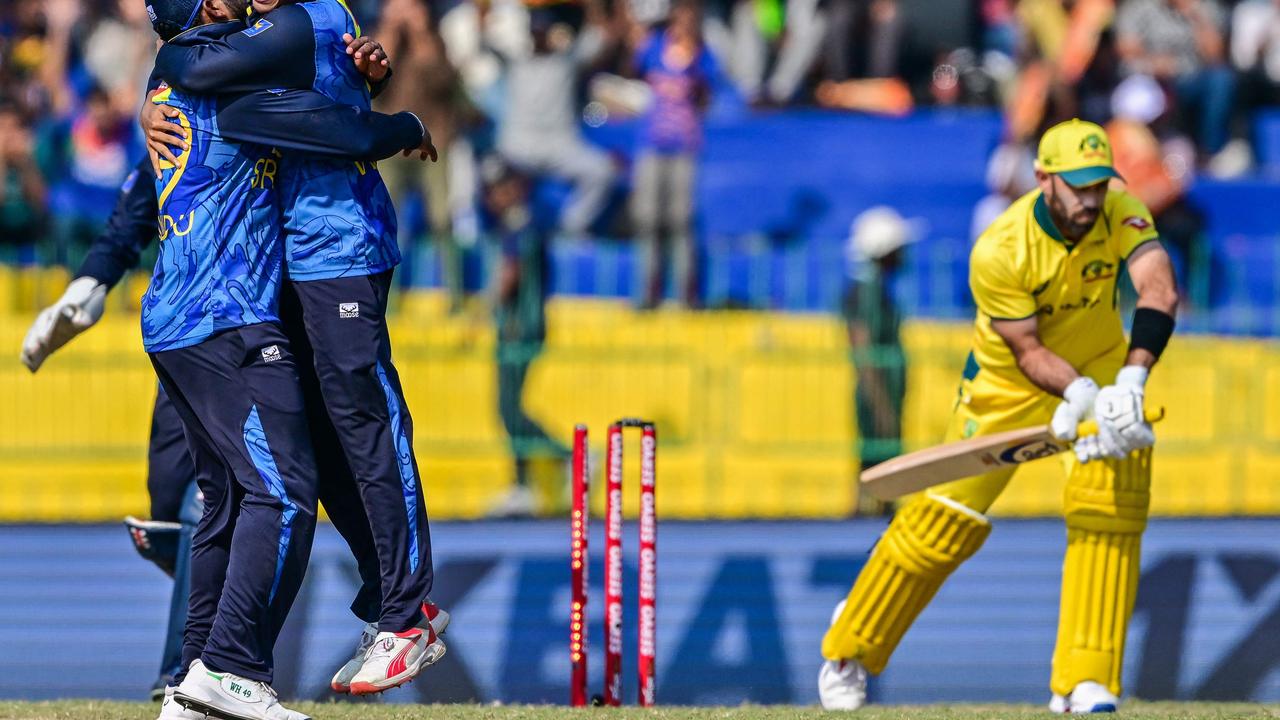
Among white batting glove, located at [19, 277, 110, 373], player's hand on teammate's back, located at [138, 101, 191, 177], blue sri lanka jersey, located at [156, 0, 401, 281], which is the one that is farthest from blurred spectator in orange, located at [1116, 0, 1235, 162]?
player's hand on teammate's back, located at [138, 101, 191, 177]

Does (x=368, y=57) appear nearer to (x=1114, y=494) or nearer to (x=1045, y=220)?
(x=1045, y=220)

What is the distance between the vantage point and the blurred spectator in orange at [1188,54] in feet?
47.5

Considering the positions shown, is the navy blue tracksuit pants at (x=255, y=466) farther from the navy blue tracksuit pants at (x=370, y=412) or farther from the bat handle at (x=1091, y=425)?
the bat handle at (x=1091, y=425)

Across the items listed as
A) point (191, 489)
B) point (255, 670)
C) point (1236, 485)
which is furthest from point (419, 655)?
point (1236, 485)

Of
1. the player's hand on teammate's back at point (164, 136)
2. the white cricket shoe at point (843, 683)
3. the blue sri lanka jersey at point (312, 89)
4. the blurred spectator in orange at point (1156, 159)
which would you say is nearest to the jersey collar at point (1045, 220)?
the white cricket shoe at point (843, 683)

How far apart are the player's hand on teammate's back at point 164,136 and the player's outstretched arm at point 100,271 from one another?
3.49 ft

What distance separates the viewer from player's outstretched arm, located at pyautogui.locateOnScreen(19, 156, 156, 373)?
21.1 feet

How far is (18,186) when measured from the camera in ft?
46.8

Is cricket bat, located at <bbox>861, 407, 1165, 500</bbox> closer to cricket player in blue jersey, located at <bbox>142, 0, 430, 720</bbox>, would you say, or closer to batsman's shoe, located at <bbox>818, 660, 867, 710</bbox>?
batsman's shoe, located at <bbox>818, 660, 867, 710</bbox>

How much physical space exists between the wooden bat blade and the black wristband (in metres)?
0.43

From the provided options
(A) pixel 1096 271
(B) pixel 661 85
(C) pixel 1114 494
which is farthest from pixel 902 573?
(B) pixel 661 85

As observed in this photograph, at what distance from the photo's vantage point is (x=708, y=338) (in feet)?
38.4

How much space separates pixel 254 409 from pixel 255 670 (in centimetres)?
73

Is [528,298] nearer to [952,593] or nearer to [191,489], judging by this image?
[952,593]
